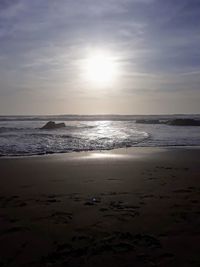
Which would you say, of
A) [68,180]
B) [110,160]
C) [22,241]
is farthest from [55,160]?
[22,241]

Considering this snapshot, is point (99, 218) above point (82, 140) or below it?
above

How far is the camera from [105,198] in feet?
21.9

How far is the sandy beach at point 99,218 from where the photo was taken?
3998 millimetres

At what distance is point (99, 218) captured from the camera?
538 cm

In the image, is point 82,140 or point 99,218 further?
point 82,140

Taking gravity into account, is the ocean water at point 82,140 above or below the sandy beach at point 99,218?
below

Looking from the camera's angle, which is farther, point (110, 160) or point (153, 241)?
point (110, 160)

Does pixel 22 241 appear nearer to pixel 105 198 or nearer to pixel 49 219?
pixel 49 219

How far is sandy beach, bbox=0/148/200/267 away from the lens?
3998 millimetres

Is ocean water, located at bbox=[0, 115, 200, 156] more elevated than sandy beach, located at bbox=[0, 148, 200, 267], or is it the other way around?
sandy beach, located at bbox=[0, 148, 200, 267]

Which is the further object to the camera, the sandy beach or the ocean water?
the ocean water

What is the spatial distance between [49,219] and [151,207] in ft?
5.69

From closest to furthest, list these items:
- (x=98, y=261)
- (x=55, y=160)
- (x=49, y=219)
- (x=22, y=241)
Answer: (x=98, y=261), (x=22, y=241), (x=49, y=219), (x=55, y=160)

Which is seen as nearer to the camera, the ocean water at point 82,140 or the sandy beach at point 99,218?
the sandy beach at point 99,218
